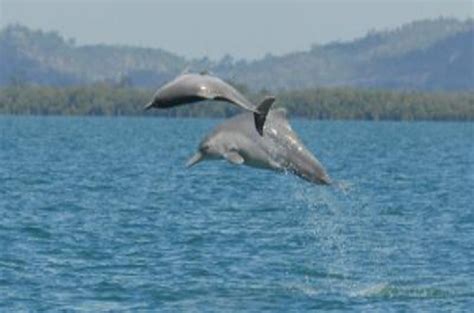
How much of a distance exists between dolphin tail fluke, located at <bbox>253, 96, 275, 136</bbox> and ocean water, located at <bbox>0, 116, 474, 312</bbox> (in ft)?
6.09

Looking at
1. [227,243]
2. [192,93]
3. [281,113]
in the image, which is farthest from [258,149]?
[227,243]

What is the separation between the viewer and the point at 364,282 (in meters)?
35.1

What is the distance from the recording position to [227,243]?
4266cm

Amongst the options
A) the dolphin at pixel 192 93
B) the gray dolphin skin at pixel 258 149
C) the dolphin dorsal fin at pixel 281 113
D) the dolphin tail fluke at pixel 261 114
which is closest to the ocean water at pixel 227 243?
the gray dolphin skin at pixel 258 149

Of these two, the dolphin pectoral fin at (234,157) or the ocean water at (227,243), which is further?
the ocean water at (227,243)

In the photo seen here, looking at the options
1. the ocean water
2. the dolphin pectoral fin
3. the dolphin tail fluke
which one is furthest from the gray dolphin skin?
the dolphin tail fluke

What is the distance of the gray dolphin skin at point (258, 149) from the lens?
21.1 m

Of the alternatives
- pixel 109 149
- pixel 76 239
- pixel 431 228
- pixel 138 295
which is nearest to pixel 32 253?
pixel 76 239

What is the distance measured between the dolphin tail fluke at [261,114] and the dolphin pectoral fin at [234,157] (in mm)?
993

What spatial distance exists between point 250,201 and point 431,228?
13.8m

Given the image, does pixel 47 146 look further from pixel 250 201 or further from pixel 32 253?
pixel 32 253

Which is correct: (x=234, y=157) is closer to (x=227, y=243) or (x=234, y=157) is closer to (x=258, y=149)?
(x=258, y=149)

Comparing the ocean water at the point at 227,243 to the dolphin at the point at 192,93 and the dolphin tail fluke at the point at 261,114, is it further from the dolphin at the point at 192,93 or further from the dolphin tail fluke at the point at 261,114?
the dolphin at the point at 192,93

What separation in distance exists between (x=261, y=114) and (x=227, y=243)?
2299cm
